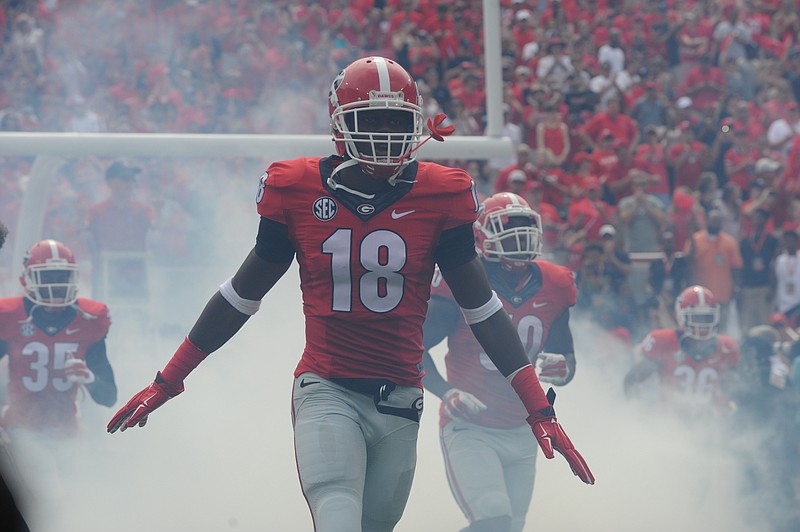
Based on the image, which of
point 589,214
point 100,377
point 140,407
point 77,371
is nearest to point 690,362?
point 589,214

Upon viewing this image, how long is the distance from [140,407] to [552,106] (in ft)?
22.8

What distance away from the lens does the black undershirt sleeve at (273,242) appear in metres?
3.10

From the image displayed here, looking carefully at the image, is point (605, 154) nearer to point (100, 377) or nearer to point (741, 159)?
point (741, 159)

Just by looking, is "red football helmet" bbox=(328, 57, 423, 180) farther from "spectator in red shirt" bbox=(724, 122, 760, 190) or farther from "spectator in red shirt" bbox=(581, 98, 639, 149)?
"spectator in red shirt" bbox=(724, 122, 760, 190)

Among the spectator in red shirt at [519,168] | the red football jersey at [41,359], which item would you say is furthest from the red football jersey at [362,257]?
the spectator in red shirt at [519,168]

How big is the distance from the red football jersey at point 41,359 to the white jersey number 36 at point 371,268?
2791 millimetres

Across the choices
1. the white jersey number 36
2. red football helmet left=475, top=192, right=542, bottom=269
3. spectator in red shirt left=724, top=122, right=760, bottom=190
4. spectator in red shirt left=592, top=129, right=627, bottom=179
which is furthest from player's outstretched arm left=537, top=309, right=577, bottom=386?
spectator in red shirt left=724, top=122, right=760, bottom=190

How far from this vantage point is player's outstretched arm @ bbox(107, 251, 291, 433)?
321cm

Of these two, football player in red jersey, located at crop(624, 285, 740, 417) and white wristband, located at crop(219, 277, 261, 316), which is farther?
football player in red jersey, located at crop(624, 285, 740, 417)

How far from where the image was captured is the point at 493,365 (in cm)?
466

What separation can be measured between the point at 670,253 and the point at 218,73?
397cm

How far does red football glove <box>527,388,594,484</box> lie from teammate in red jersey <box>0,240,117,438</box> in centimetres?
281

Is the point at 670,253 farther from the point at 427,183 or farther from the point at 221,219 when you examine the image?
the point at 427,183

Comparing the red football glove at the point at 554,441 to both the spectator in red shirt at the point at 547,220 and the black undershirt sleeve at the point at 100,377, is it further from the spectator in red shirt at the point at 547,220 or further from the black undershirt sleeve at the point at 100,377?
the spectator in red shirt at the point at 547,220
